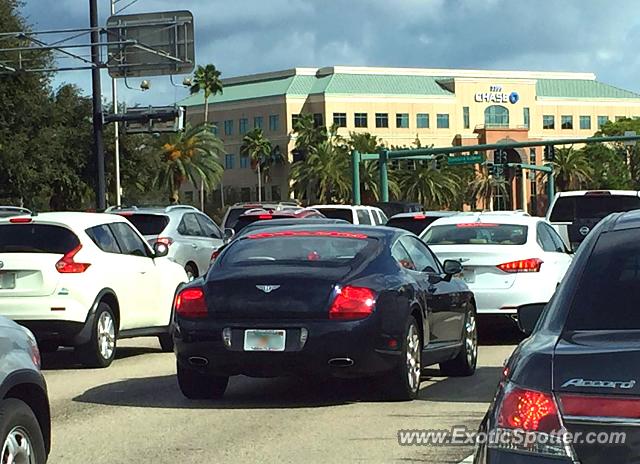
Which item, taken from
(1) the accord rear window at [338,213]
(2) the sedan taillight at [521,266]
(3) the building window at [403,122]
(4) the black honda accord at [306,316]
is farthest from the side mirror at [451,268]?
(3) the building window at [403,122]

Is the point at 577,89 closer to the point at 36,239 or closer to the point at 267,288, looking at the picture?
the point at 36,239

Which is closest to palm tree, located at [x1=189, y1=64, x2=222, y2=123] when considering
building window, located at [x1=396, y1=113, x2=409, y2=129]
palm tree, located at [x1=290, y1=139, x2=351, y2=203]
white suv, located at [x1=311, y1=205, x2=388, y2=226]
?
palm tree, located at [x1=290, y1=139, x2=351, y2=203]

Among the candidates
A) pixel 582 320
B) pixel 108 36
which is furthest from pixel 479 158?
pixel 582 320

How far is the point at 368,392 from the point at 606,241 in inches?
229

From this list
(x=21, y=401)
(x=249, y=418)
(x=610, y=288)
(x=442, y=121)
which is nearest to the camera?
(x=610, y=288)

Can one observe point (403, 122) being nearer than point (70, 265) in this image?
No

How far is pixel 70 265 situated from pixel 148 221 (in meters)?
7.90

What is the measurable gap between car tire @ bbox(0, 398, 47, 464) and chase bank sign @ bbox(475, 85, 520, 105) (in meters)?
124

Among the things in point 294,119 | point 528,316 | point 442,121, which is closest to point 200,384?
point 528,316

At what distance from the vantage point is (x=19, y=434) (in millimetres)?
6004

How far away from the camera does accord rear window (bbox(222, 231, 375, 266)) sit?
10227 millimetres

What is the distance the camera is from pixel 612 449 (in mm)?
3924

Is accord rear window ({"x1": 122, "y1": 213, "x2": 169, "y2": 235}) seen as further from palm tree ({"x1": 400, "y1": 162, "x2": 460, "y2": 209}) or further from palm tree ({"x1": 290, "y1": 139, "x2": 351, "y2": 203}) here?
palm tree ({"x1": 400, "y1": 162, "x2": 460, "y2": 209})

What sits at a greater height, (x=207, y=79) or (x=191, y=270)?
(x=207, y=79)
